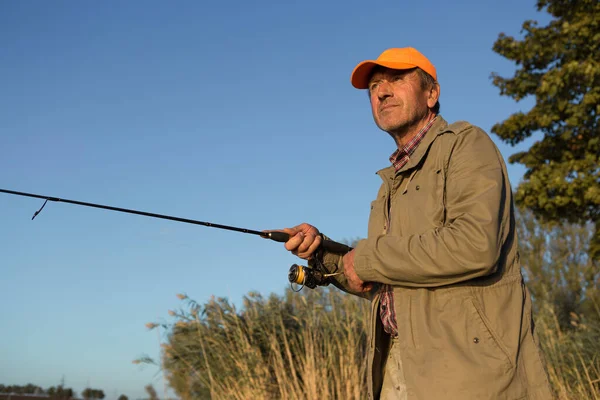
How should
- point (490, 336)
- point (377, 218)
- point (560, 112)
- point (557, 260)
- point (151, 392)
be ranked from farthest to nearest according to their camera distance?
point (557, 260) < point (560, 112) < point (151, 392) < point (377, 218) < point (490, 336)

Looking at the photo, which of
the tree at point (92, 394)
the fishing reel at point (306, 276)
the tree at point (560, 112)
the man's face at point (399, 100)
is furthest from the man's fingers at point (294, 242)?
the tree at point (560, 112)

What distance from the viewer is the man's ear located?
311cm

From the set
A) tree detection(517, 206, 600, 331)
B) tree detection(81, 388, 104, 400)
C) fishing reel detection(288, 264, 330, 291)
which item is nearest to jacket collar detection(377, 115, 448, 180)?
fishing reel detection(288, 264, 330, 291)

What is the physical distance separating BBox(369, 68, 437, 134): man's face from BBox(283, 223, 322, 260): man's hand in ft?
1.94

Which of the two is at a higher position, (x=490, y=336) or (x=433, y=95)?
(x=433, y=95)

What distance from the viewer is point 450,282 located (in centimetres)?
234

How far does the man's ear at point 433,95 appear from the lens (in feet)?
10.2

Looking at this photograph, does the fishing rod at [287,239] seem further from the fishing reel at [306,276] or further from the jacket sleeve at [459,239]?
the jacket sleeve at [459,239]

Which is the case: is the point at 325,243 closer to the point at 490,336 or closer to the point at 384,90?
the point at 384,90

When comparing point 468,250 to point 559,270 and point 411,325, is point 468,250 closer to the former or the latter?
point 411,325

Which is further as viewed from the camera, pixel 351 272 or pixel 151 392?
pixel 151 392

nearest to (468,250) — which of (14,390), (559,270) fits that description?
(14,390)

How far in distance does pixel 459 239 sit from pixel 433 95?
41.6 inches

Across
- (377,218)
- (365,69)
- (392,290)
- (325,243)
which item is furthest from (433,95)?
(392,290)
